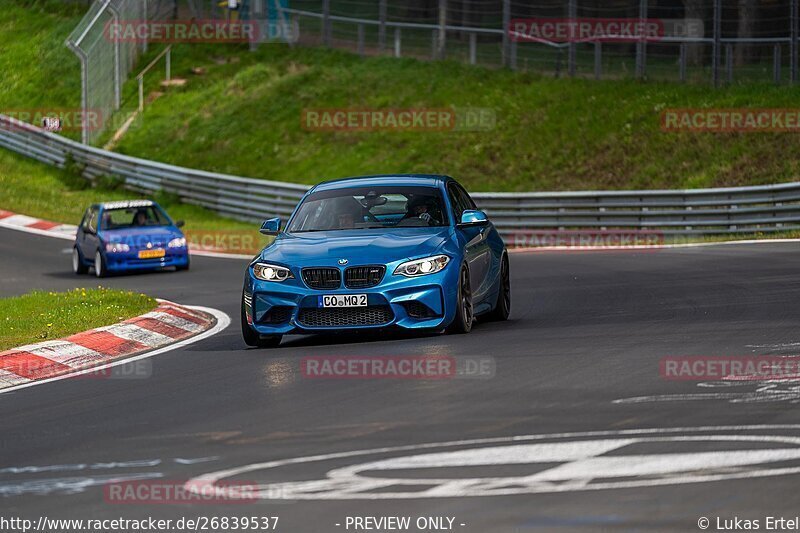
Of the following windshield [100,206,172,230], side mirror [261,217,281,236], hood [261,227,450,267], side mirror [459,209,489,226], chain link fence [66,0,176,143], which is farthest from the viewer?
chain link fence [66,0,176,143]

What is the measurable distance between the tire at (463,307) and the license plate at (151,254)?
44.2ft

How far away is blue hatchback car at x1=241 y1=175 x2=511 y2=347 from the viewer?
40.1 feet

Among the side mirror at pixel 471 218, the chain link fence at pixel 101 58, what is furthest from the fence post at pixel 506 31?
the side mirror at pixel 471 218

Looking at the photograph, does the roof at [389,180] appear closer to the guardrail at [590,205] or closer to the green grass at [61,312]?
the green grass at [61,312]

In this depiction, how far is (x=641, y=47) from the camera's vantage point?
1407 inches

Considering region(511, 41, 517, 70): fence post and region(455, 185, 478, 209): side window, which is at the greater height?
region(511, 41, 517, 70): fence post

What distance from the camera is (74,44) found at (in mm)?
40969

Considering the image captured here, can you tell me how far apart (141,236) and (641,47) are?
15.2 metres

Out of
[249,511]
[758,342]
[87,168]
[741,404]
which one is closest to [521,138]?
[87,168]

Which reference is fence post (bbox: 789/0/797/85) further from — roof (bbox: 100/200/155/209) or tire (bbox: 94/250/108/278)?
tire (bbox: 94/250/108/278)

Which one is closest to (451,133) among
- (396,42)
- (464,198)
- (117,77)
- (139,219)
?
(396,42)

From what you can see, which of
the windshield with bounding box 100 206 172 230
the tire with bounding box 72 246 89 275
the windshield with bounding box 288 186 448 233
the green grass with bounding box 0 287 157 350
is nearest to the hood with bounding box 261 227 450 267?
the windshield with bounding box 288 186 448 233

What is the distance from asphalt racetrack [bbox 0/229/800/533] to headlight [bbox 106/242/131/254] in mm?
12208

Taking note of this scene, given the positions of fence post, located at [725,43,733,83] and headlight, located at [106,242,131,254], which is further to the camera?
fence post, located at [725,43,733,83]
